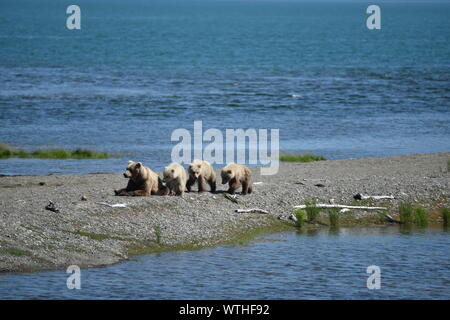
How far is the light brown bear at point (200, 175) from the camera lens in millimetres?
19562

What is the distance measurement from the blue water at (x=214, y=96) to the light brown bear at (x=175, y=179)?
8394 mm

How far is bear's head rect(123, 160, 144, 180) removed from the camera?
1894 centimetres

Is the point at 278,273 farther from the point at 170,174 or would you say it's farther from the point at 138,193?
Answer: the point at 138,193

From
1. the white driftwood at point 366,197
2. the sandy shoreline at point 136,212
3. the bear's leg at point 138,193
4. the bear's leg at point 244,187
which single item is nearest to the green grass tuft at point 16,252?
the sandy shoreline at point 136,212

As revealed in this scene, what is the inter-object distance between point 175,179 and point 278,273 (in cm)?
427

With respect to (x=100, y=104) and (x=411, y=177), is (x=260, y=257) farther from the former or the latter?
(x=100, y=104)

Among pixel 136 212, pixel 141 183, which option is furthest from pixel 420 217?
pixel 136 212

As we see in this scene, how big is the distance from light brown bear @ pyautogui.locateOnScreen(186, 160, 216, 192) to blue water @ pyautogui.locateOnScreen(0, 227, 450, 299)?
2375mm

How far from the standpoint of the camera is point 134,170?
19016 millimetres

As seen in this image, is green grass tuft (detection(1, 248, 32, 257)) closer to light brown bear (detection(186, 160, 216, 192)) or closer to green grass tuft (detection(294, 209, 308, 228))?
light brown bear (detection(186, 160, 216, 192))

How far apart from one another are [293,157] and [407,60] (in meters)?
68.2

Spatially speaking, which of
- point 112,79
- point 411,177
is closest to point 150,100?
point 112,79

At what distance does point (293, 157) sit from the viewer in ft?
99.1

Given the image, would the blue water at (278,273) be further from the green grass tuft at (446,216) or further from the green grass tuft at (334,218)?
the green grass tuft at (446,216)
